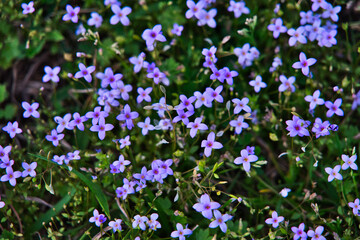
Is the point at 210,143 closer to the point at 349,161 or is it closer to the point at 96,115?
the point at 96,115

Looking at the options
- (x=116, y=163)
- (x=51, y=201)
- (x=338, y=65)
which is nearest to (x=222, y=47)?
(x=338, y=65)

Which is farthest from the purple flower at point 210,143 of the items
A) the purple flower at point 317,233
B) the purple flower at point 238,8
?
the purple flower at point 238,8

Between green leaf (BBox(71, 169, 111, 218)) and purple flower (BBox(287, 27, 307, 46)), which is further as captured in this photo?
purple flower (BBox(287, 27, 307, 46))

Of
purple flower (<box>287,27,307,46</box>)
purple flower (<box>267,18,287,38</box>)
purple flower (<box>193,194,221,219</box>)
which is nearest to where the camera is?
purple flower (<box>193,194,221,219</box>)

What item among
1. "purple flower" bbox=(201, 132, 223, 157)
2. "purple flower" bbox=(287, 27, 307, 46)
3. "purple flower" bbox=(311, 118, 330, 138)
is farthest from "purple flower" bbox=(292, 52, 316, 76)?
"purple flower" bbox=(201, 132, 223, 157)

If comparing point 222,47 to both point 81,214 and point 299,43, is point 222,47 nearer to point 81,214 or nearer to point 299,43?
point 299,43

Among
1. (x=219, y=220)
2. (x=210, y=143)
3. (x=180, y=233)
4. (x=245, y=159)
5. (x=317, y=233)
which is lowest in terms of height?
(x=317, y=233)

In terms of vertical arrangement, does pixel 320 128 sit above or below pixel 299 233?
above

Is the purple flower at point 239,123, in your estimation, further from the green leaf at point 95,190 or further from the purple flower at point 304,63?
the green leaf at point 95,190

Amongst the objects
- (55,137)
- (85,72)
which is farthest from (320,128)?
(55,137)

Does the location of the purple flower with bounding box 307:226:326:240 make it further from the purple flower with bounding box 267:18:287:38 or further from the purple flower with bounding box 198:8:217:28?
the purple flower with bounding box 198:8:217:28

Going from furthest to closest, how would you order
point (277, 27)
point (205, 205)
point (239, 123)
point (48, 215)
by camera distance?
point (277, 27), point (48, 215), point (239, 123), point (205, 205)
